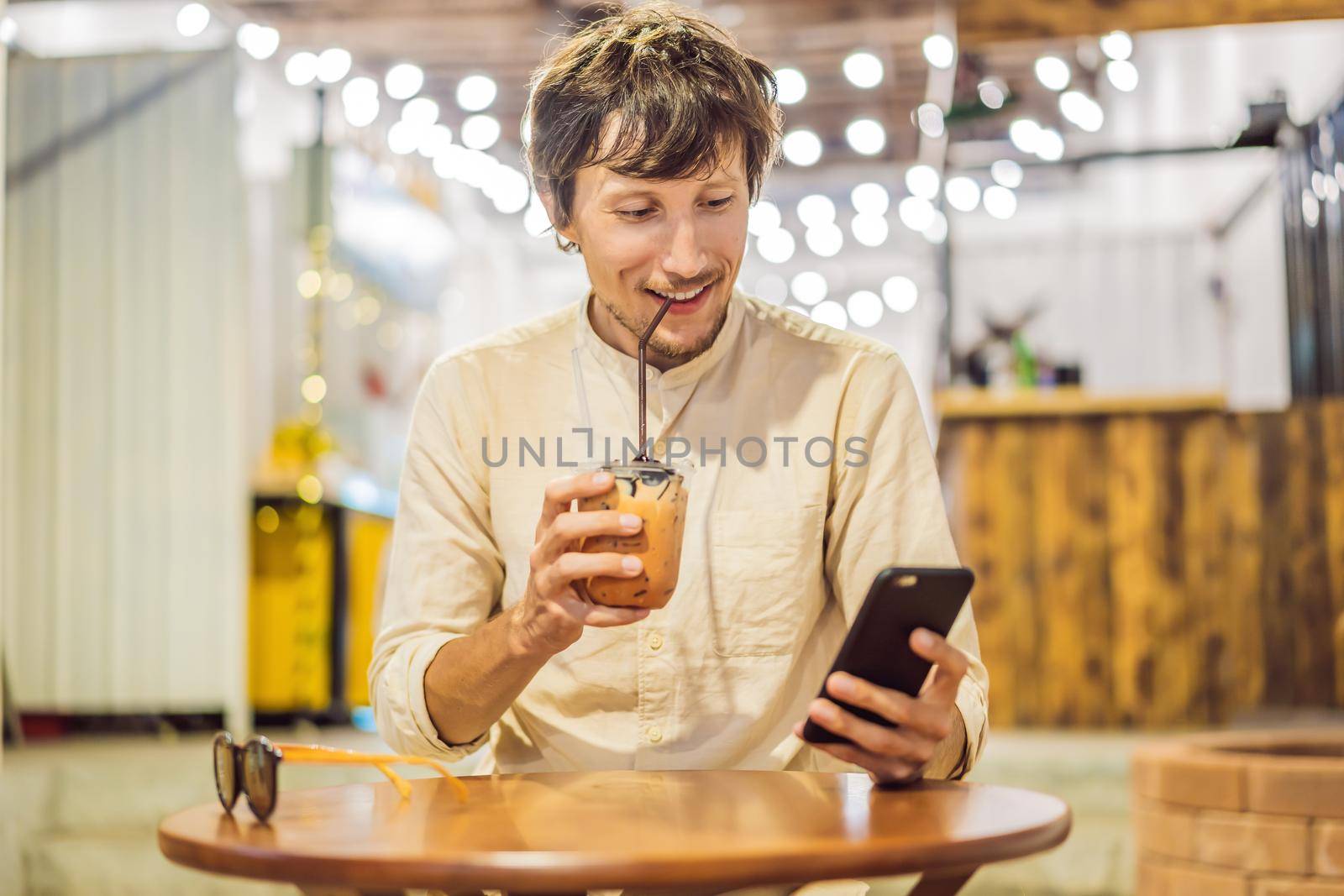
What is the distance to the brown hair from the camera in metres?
1.65

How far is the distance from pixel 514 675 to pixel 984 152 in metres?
9.79

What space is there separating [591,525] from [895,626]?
284 mm

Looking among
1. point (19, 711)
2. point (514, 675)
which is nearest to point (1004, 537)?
point (19, 711)

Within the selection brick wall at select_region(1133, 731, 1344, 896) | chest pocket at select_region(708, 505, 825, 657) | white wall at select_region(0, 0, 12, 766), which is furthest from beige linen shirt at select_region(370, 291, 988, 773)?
white wall at select_region(0, 0, 12, 766)

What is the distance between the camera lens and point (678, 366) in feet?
5.97

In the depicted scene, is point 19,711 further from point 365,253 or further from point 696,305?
point 696,305

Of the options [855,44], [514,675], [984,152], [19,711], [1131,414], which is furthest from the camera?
[984,152]

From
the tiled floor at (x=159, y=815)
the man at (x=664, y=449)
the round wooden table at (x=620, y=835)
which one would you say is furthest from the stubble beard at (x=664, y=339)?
the tiled floor at (x=159, y=815)

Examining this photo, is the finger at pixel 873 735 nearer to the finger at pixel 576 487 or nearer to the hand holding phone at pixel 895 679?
the hand holding phone at pixel 895 679

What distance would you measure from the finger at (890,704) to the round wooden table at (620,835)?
63 millimetres

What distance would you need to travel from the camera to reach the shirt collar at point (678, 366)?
181 centimetres

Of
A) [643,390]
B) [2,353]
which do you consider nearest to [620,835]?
[643,390]

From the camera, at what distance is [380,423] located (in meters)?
7.10

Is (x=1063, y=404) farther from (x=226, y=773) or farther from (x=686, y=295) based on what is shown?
(x=226, y=773)
